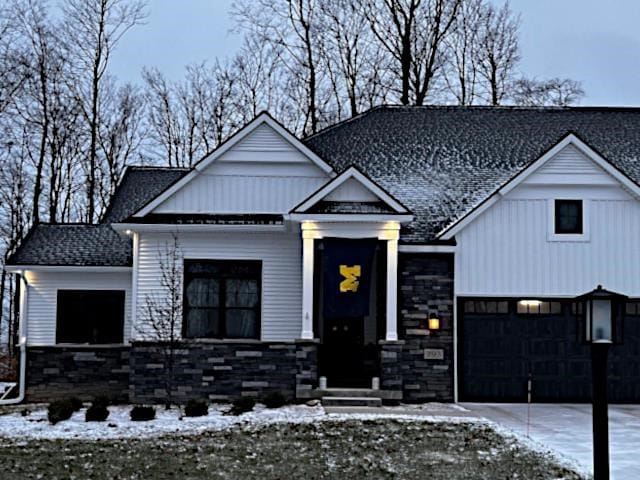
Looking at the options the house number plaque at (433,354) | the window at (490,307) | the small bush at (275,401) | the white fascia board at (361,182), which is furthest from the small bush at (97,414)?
the window at (490,307)

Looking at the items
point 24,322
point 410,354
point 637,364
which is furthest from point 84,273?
point 637,364

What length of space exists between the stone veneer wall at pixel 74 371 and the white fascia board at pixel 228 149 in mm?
3358

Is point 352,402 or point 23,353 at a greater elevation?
point 23,353

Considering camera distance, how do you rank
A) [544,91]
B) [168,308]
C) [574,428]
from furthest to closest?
1. [544,91]
2. [168,308]
3. [574,428]

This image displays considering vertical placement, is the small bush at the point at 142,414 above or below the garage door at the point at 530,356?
below

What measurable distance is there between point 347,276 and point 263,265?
6.57ft

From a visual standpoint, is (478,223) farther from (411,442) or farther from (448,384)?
(411,442)

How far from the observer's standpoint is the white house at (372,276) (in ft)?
61.0

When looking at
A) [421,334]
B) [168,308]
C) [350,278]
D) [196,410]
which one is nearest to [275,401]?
[196,410]

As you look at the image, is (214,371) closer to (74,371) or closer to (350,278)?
(350,278)

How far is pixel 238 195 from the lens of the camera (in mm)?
19766

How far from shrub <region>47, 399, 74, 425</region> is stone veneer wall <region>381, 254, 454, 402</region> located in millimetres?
5865

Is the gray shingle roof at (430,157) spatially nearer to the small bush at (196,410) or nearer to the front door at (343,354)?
Answer: the front door at (343,354)

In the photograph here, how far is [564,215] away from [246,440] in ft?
28.9
